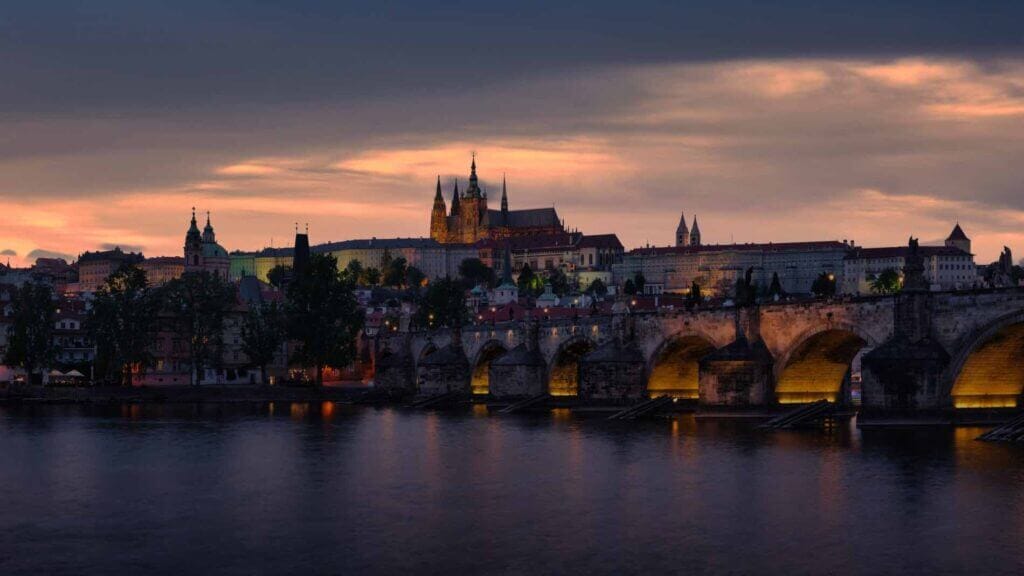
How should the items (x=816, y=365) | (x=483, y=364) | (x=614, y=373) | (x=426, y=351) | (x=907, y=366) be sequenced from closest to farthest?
1. (x=907, y=366)
2. (x=816, y=365)
3. (x=614, y=373)
4. (x=483, y=364)
5. (x=426, y=351)

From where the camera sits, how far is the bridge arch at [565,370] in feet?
294

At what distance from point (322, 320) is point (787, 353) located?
5506 centimetres

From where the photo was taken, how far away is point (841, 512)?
39.7 m

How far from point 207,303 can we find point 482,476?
6747 cm

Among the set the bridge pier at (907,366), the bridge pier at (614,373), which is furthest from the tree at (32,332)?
the bridge pier at (907,366)

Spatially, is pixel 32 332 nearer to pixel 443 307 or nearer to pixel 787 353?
pixel 443 307

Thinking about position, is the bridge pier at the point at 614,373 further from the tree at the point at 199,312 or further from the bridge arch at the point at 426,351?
the tree at the point at 199,312

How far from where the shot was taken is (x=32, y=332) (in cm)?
10962

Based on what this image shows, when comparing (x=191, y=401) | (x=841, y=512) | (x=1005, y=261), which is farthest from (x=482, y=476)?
(x=191, y=401)

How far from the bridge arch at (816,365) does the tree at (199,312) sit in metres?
57.6

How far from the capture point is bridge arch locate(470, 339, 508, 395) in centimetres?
10012

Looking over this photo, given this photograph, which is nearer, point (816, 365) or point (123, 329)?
point (816, 365)

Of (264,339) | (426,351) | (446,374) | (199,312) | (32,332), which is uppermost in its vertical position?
(199,312)

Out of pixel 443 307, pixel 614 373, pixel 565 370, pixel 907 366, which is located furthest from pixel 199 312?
pixel 907 366
